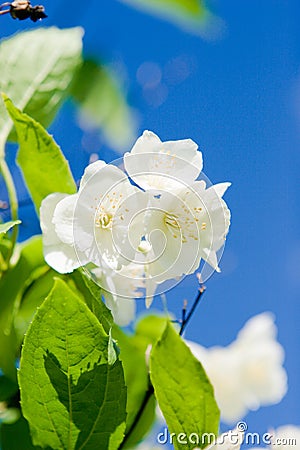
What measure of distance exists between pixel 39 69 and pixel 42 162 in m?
0.12

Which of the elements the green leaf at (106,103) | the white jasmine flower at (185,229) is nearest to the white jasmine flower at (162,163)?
the white jasmine flower at (185,229)

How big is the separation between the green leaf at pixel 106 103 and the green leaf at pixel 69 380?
504 millimetres

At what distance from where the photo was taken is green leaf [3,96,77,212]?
0.38 metres

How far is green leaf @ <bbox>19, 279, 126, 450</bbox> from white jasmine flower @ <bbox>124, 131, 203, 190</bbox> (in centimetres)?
7

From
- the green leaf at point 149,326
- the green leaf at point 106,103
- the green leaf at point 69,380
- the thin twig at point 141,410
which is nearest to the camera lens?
the green leaf at point 69,380

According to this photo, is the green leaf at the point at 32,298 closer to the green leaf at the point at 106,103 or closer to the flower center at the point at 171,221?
the flower center at the point at 171,221

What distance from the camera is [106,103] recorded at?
0.90m

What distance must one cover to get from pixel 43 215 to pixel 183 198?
84 mm

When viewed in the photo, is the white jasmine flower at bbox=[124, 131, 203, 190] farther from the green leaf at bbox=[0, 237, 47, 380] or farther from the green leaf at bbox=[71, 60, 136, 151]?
the green leaf at bbox=[71, 60, 136, 151]

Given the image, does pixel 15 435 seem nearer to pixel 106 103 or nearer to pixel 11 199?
pixel 11 199

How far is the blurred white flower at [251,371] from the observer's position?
22.8 inches

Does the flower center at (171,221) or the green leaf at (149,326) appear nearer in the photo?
the flower center at (171,221)

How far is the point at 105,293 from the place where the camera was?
361 millimetres

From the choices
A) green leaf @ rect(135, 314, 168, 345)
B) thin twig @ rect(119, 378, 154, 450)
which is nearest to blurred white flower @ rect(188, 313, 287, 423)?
green leaf @ rect(135, 314, 168, 345)
